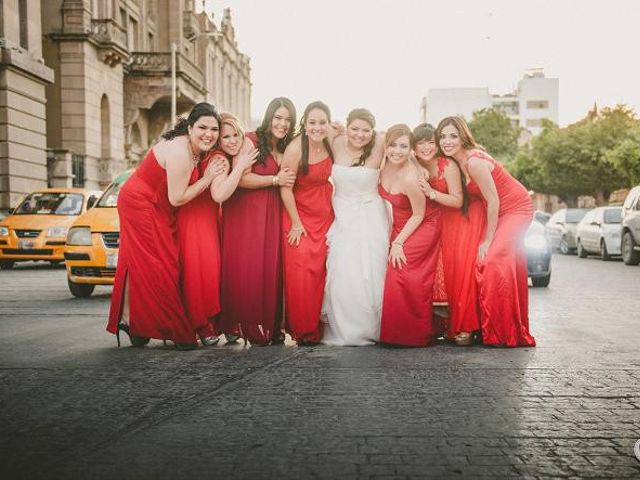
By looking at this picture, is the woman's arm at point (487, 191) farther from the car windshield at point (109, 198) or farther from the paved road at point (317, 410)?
the car windshield at point (109, 198)

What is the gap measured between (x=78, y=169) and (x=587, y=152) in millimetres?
32641

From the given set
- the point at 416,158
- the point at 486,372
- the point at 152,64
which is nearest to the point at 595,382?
the point at 486,372

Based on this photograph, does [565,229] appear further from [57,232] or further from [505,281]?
[505,281]

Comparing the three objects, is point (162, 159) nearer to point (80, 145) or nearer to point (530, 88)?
point (80, 145)

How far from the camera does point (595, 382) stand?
5.45 m

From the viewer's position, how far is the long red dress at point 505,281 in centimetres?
702

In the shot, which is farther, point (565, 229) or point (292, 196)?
point (565, 229)

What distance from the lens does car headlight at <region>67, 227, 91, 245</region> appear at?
37.9 ft

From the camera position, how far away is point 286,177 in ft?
23.1

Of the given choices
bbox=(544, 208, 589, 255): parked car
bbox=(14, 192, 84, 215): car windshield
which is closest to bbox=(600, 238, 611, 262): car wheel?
bbox=(544, 208, 589, 255): parked car

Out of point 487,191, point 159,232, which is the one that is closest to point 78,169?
point 159,232

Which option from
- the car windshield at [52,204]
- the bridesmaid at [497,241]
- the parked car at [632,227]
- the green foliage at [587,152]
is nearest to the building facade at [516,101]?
the green foliage at [587,152]

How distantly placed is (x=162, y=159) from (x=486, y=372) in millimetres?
3151

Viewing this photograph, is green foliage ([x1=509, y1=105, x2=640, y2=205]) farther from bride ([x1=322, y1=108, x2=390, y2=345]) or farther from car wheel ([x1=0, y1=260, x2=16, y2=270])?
bride ([x1=322, y1=108, x2=390, y2=345])
